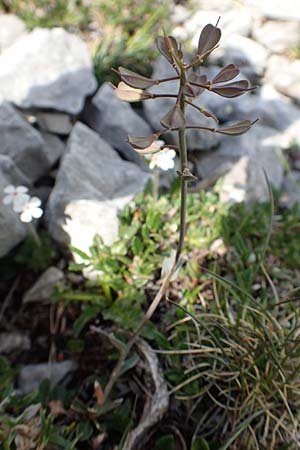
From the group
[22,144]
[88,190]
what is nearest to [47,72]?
[22,144]

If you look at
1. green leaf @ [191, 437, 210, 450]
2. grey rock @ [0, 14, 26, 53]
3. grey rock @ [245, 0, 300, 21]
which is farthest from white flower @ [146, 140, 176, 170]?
grey rock @ [245, 0, 300, 21]

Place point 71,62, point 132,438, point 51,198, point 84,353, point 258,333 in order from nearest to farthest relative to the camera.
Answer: point 132,438, point 258,333, point 84,353, point 51,198, point 71,62

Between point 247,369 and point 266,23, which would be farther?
point 266,23

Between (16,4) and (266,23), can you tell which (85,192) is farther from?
(266,23)

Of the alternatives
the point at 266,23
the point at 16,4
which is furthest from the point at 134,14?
the point at 266,23

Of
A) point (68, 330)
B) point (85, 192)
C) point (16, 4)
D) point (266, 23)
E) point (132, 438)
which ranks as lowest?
point (266, 23)

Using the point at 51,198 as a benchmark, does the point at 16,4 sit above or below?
above
